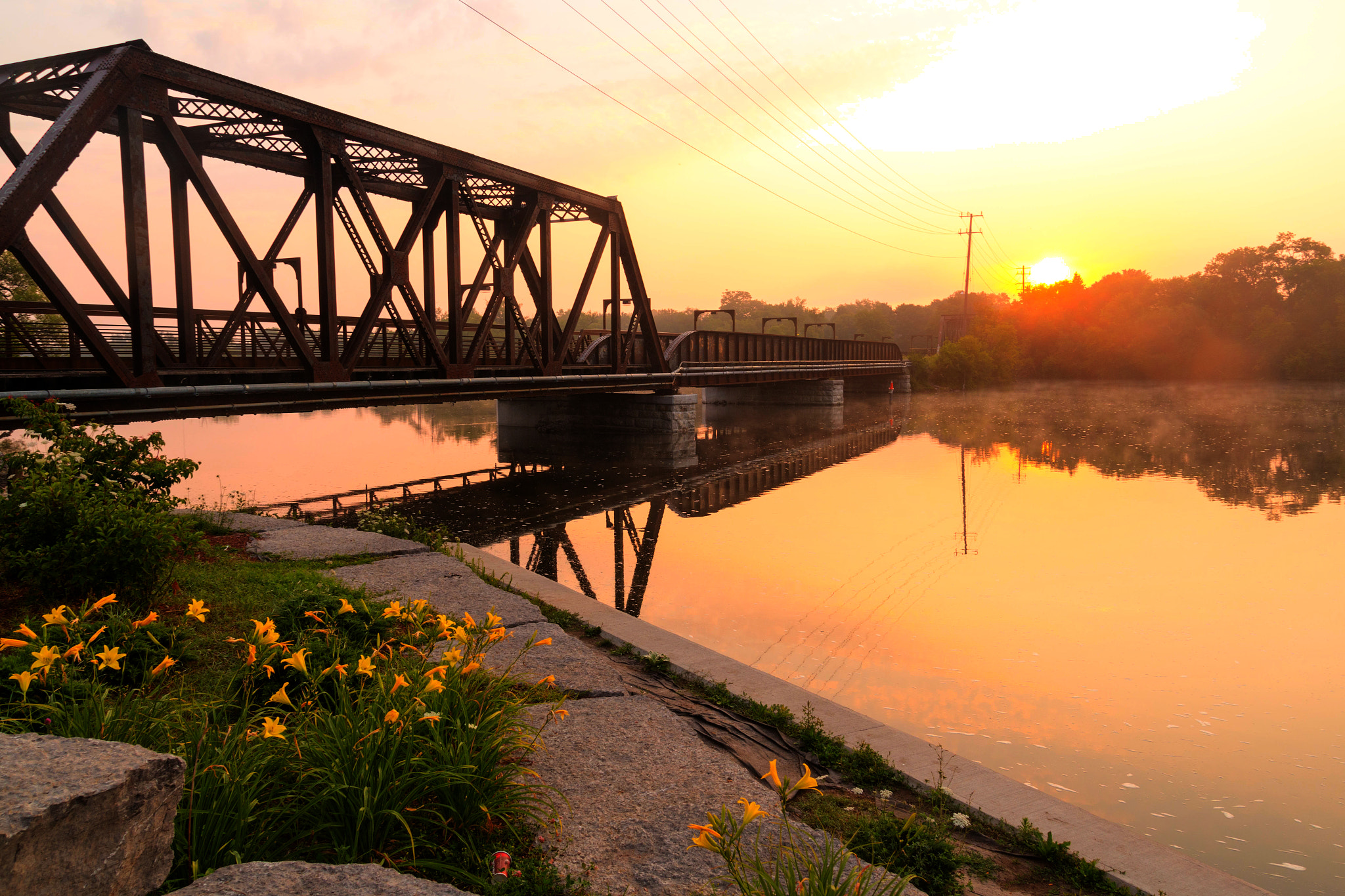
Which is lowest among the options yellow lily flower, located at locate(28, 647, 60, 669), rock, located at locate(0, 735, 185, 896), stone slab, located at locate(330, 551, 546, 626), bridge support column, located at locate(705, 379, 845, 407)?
stone slab, located at locate(330, 551, 546, 626)

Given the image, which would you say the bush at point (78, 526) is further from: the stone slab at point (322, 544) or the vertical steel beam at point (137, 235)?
the vertical steel beam at point (137, 235)

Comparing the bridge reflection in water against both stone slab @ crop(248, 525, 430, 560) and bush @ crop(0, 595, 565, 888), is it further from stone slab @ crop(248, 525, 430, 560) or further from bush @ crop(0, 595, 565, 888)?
bush @ crop(0, 595, 565, 888)

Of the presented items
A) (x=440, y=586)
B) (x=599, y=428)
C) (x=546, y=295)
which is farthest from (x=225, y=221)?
(x=599, y=428)

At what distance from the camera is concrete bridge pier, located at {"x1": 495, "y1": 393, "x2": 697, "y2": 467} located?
103ft

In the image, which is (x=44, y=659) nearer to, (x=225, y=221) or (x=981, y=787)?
(x=981, y=787)

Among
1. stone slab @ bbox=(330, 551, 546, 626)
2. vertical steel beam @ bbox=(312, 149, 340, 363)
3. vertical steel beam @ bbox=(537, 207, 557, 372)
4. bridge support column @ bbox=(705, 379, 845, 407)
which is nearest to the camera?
stone slab @ bbox=(330, 551, 546, 626)

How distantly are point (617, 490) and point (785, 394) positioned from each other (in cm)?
3622

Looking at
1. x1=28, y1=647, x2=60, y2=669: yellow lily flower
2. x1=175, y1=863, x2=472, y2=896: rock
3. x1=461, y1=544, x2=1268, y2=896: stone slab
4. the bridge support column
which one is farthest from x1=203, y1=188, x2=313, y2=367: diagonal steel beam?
the bridge support column

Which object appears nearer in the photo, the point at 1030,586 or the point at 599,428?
the point at 1030,586

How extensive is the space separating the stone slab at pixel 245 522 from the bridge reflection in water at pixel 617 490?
374 centimetres

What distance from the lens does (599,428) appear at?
→ 3506 cm

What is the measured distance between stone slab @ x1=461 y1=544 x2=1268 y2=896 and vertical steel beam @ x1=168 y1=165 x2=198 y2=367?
10.8m

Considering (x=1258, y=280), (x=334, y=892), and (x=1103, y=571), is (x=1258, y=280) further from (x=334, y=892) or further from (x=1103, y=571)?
(x=334, y=892)

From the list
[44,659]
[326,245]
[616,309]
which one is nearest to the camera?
[44,659]
